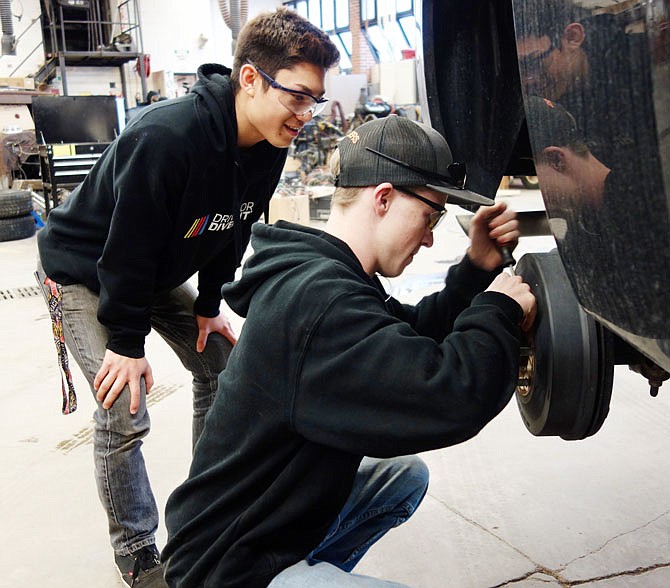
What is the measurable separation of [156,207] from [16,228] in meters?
5.76

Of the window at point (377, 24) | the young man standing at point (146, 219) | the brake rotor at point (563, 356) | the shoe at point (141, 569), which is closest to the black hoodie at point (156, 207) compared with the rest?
the young man standing at point (146, 219)

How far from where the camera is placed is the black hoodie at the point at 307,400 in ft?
3.31

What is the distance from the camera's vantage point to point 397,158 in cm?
117

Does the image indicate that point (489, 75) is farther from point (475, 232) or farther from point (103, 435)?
point (103, 435)

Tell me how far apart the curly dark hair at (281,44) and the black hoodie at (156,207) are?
0.11 m

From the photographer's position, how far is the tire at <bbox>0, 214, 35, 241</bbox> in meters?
6.71

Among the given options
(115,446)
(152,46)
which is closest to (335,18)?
(152,46)

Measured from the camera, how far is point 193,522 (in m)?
1.16

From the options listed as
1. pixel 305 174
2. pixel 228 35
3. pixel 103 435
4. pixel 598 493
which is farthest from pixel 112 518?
pixel 228 35

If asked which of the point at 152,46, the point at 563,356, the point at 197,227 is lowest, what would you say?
the point at 563,356

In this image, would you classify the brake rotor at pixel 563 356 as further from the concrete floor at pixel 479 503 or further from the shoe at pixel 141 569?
the shoe at pixel 141 569

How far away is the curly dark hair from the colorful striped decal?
343 mm

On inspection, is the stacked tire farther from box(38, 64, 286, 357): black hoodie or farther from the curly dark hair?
the curly dark hair

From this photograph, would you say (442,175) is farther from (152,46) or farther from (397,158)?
(152,46)
